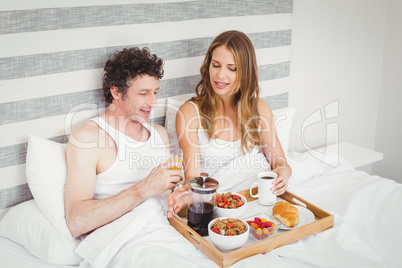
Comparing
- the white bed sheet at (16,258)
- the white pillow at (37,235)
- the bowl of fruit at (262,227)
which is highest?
the bowl of fruit at (262,227)

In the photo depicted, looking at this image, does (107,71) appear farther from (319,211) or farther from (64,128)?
(319,211)

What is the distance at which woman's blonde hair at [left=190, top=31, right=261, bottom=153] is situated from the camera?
1982 millimetres

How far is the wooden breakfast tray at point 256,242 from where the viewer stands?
1397 mm

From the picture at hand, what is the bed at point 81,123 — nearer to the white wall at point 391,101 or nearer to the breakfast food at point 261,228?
the breakfast food at point 261,228

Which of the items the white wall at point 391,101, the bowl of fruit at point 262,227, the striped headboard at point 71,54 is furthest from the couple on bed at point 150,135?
the white wall at point 391,101

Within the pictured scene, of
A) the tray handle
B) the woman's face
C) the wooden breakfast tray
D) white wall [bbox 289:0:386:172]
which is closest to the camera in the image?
the wooden breakfast tray

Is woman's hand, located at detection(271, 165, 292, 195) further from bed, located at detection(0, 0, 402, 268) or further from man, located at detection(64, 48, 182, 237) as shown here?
man, located at detection(64, 48, 182, 237)

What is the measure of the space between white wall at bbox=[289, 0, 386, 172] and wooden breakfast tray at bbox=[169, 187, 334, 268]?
4.26 ft

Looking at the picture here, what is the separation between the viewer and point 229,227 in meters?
1.45

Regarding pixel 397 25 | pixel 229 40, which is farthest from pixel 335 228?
pixel 397 25

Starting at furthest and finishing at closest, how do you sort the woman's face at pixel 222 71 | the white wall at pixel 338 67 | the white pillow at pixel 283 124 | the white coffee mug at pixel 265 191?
the white wall at pixel 338 67 → the white pillow at pixel 283 124 → the woman's face at pixel 222 71 → the white coffee mug at pixel 265 191

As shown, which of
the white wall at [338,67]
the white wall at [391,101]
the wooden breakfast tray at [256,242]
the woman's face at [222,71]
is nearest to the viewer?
the wooden breakfast tray at [256,242]

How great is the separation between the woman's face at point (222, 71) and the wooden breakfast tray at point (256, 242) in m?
0.68

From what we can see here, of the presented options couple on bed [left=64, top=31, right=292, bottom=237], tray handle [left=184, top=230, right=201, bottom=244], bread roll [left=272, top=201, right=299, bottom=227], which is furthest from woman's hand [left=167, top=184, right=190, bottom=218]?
bread roll [left=272, top=201, right=299, bottom=227]
